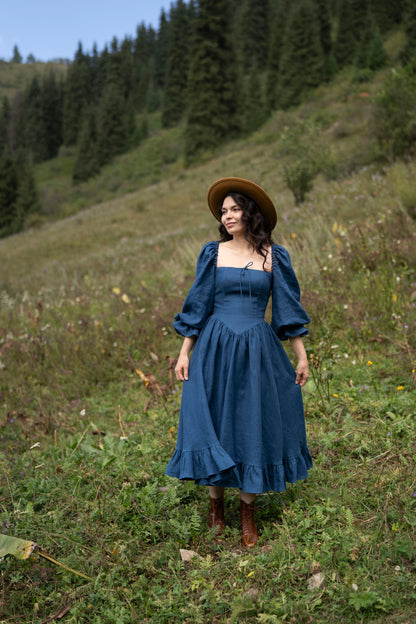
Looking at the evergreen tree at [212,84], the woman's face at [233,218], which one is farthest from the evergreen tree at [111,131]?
the woman's face at [233,218]

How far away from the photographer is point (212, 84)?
34.1 metres

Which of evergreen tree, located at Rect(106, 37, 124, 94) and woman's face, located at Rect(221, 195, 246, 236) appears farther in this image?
evergreen tree, located at Rect(106, 37, 124, 94)

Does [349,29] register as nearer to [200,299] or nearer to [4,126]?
[200,299]

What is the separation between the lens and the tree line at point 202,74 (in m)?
34.3

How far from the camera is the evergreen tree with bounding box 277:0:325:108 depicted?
34.8 meters

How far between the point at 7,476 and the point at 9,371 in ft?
9.17

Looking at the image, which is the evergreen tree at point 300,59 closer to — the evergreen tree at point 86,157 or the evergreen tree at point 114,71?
the evergreen tree at point 86,157

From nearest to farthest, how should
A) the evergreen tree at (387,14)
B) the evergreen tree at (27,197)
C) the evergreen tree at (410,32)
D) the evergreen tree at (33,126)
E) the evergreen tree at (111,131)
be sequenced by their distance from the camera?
1. the evergreen tree at (410,32)
2. the evergreen tree at (387,14)
3. the evergreen tree at (27,197)
4. the evergreen tree at (111,131)
5. the evergreen tree at (33,126)

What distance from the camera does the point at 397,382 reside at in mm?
4000

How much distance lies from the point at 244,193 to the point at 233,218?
180mm

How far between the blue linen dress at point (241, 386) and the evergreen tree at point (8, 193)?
41825 mm

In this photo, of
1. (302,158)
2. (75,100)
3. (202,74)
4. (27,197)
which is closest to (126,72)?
(75,100)

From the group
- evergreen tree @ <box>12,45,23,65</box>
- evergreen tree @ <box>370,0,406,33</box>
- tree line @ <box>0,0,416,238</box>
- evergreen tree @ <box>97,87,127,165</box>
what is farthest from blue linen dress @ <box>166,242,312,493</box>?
evergreen tree @ <box>12,45,23,65</box>

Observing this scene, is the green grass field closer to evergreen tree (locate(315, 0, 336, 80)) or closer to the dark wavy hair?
the dark wavy hair
